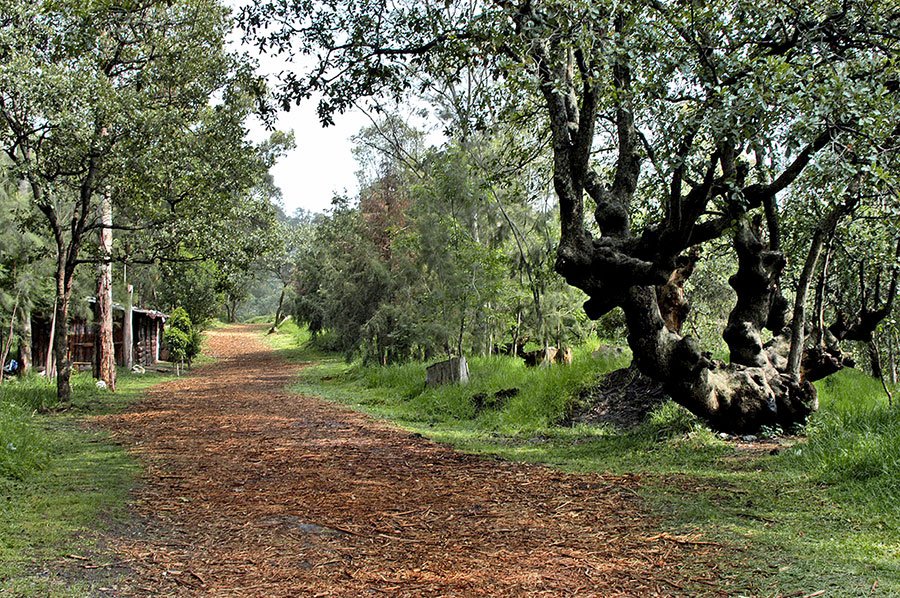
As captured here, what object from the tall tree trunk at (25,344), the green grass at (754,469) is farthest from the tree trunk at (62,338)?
the tall tree trunk at (25,344)

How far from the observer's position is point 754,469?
632 cm

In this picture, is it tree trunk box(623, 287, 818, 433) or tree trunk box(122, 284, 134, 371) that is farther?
tree trunk box(122, 284, 134, 371)

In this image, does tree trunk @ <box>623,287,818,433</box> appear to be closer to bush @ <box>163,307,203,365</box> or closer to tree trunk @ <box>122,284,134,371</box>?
tree trunk @ <box>122,284,134,371</box>

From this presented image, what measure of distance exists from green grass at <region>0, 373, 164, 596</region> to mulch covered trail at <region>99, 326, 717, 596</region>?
0.78 feet

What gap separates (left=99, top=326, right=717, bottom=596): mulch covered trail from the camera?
3.87 meters

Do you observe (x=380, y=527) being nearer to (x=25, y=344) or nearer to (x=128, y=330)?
(x=25, y=344)

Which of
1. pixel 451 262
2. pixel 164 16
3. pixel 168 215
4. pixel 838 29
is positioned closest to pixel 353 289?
pixel 451 262

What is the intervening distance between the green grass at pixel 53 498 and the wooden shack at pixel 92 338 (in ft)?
39.9

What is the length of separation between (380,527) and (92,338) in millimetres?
23610

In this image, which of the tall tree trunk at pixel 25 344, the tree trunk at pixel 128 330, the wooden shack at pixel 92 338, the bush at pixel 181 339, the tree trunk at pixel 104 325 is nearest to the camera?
the tree trunk at pixel 104 325

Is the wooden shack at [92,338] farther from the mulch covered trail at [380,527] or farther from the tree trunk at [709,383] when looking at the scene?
the tree trunk at [709,383]

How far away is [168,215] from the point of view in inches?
556

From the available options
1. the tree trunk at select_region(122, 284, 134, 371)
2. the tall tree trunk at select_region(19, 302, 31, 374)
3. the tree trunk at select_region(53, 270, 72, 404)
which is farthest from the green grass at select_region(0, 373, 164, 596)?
the tree trunk at select_region(122, 284, 134, 371)

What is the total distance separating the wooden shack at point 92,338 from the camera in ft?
75.3
